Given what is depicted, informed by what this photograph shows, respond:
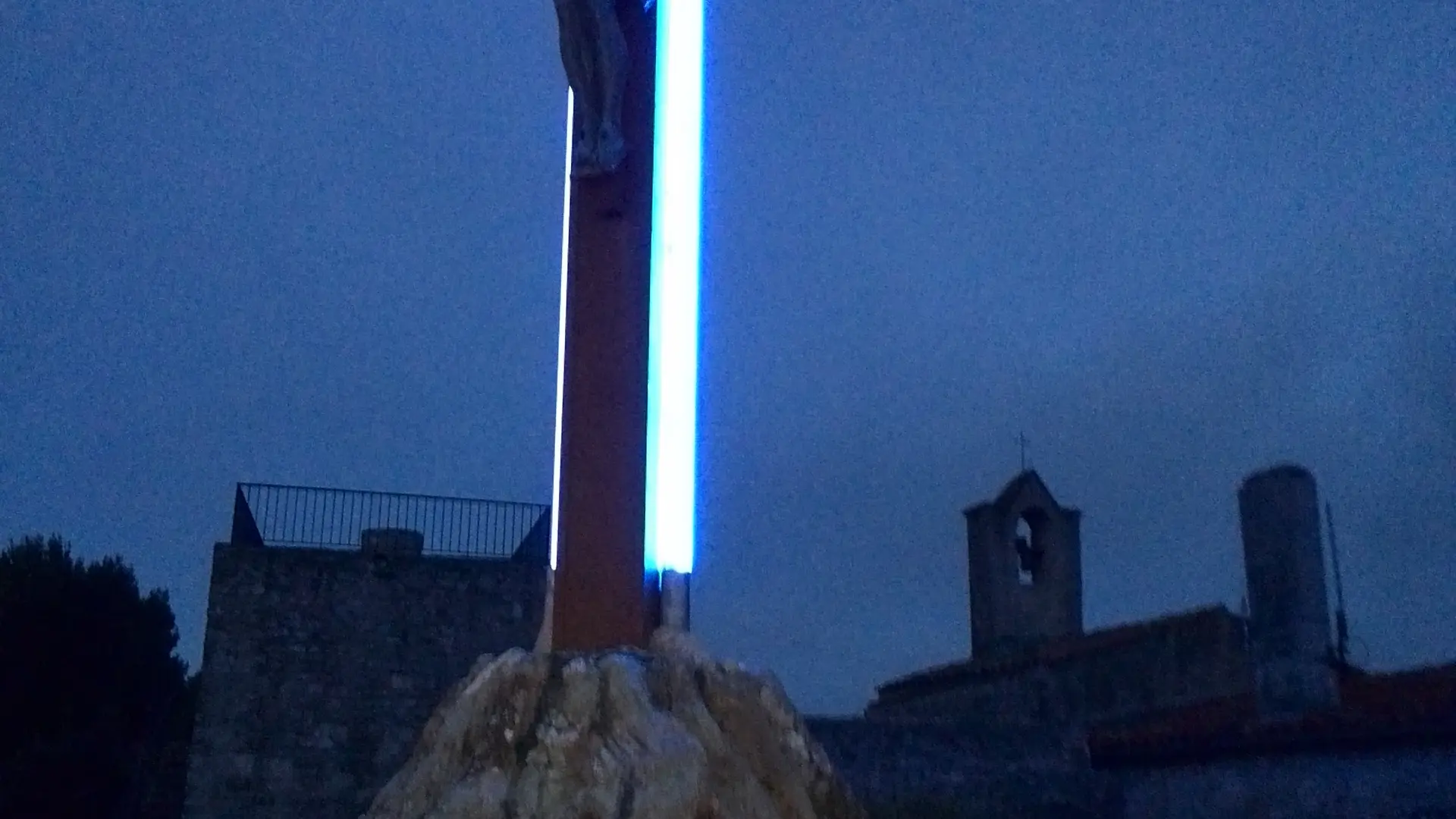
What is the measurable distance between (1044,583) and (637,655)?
2065cm

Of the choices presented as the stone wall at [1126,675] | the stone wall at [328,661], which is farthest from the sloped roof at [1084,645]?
the stone wall at [328,661]

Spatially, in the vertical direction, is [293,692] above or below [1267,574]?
below

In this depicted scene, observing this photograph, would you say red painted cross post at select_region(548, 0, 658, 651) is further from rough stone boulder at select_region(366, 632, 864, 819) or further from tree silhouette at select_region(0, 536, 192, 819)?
tree silhouette at select_region(0, 536, 192, 819)

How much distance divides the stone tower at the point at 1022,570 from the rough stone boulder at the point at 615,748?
63.8 feet

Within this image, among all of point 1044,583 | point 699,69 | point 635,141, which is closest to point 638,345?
point 635,141

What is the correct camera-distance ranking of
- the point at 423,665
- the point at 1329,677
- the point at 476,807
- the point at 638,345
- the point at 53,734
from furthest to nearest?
the point at 53,734 < the point at 423,665 < the point at 1329,677 < the point at 638,345 < the point at 476,807

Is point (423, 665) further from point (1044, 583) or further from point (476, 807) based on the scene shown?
point (476, 807)

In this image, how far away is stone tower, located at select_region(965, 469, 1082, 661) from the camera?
23.4 m

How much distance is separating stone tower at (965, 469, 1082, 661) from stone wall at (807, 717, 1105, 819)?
594 cm

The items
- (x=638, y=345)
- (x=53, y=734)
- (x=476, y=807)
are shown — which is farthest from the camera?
(x=53, y=734)

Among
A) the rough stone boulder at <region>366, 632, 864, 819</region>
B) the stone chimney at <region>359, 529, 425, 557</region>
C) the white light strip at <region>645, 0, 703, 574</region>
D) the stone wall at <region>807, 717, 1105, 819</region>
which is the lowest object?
the rough stone boulder at <region>366, 632, 864, 819</region>

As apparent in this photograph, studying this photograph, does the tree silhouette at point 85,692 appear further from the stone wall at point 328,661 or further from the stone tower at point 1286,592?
the stone tower at point 1286,592

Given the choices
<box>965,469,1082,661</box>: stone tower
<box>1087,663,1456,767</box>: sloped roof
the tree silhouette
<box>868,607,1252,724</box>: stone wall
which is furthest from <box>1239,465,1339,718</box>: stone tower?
the tree silhouette

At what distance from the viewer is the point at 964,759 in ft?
54.0
